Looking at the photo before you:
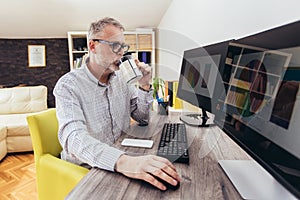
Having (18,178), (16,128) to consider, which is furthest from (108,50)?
(16,128)

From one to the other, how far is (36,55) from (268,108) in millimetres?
4308

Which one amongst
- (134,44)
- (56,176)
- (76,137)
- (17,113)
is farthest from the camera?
(134,44)

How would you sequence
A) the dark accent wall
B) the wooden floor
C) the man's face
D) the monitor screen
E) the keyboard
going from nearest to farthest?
the monitor screen
the keyboard
the man's face
the wooden floor
the dark accent wall

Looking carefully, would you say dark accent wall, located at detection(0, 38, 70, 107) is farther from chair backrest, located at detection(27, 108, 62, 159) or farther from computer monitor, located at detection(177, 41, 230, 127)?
computer monitor, located at detection(177, 41, 230, 127)

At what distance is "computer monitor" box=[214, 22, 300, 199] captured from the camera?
0.47 meters

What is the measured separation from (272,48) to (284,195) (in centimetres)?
39

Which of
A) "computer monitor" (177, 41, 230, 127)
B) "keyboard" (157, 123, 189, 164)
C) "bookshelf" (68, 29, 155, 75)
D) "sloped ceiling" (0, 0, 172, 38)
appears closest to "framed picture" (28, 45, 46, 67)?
"sloped ceiling" (0, 0, 172, 38)

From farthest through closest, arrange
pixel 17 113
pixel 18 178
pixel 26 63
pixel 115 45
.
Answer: pixel 26 63
pixel 17 113
pixel 18 178
pixel 115 45

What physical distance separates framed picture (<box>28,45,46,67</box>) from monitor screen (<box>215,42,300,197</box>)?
4.02 meters

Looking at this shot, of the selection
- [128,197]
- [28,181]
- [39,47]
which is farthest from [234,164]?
[39,47]

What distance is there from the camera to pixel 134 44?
380 centimetres

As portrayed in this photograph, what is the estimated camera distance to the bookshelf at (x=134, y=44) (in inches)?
149

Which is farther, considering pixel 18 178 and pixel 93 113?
pixel 18 178

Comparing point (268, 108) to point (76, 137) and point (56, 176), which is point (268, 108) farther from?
point (56, 176)
